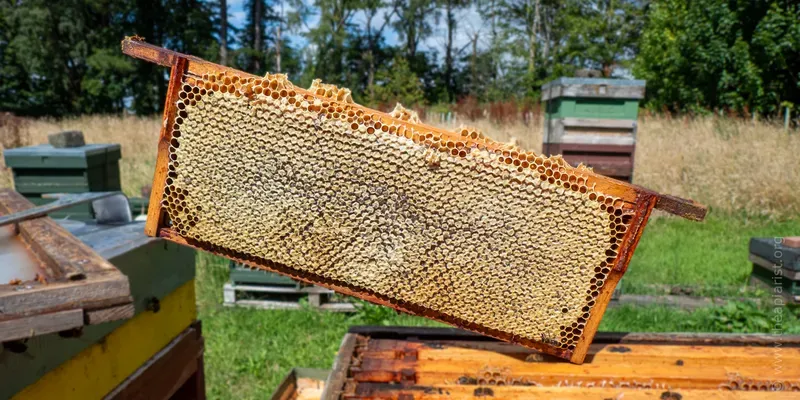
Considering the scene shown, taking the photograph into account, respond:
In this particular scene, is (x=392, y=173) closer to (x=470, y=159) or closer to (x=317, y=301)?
(x=470, y=159)

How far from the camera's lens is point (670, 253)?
20.3 ft

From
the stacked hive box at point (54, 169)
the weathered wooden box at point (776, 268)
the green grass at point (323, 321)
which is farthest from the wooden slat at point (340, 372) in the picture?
the weathered wooden box at point (776, 268)

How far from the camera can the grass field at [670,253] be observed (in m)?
4.02

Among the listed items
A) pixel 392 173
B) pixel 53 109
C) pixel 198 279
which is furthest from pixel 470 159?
pixel 53 109

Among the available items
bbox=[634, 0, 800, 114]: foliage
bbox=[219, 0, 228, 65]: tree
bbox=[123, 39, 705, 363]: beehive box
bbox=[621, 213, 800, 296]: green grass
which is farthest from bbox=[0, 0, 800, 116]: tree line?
bbox=[123, 39, 705, 363]: beehive box

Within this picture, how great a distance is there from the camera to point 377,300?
1.53 m

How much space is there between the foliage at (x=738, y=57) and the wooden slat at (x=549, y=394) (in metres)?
11.3

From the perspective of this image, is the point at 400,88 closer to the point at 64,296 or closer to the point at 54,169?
the point at 54,169

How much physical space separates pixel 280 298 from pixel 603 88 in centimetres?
370

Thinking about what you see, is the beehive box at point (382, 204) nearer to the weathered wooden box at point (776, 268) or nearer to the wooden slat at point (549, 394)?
the wooden slat at point (549, 394)

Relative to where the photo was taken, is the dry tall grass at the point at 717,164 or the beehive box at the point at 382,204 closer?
the beehive box at the point at 382,204

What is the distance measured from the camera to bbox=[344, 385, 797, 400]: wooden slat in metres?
1.46

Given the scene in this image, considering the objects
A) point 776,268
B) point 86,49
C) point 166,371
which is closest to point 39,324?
point 166,371

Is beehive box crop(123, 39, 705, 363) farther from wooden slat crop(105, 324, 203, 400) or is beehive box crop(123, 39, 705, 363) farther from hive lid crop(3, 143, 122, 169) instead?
hive lid crop(3, 143, 122, 169)
